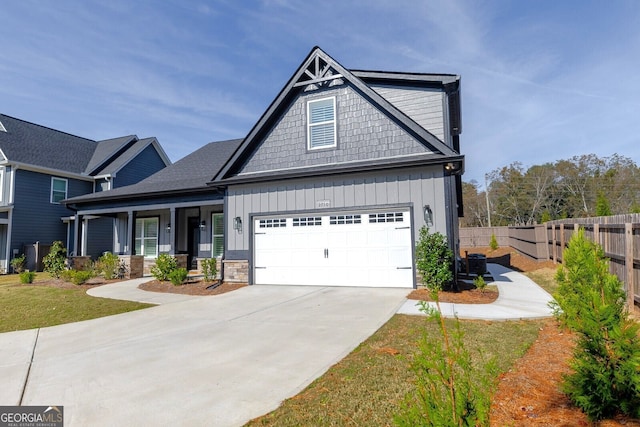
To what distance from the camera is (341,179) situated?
420 inches

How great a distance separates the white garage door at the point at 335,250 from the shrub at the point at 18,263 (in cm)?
1419

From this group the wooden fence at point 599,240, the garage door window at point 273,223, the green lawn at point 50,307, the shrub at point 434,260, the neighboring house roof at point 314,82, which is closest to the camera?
the wooden fence at point 599,240

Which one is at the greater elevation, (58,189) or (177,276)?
(58,189)

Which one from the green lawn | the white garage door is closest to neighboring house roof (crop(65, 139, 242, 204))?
the white garage door

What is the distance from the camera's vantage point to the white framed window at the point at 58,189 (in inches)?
783

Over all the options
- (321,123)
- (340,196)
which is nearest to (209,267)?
(340,196)

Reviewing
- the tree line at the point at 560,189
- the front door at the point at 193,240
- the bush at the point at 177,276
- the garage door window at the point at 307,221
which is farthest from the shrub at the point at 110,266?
the tree line at the point at 560,189

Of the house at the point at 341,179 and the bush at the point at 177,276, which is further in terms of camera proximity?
the bush at the point at 177,276

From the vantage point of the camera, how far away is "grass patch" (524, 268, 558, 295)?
9866 mm

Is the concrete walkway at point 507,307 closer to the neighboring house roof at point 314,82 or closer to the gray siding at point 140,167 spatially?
the neighboring house roof at point 314,82

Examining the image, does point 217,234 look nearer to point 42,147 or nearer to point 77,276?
point 77,276

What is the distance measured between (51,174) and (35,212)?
2416 millimetres

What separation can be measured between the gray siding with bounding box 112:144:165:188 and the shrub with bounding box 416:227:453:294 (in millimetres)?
20370

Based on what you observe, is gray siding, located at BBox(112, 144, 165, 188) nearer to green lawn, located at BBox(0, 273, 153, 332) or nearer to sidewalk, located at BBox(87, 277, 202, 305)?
sidewalk, located at BBox(87, 277, 202, 305)
